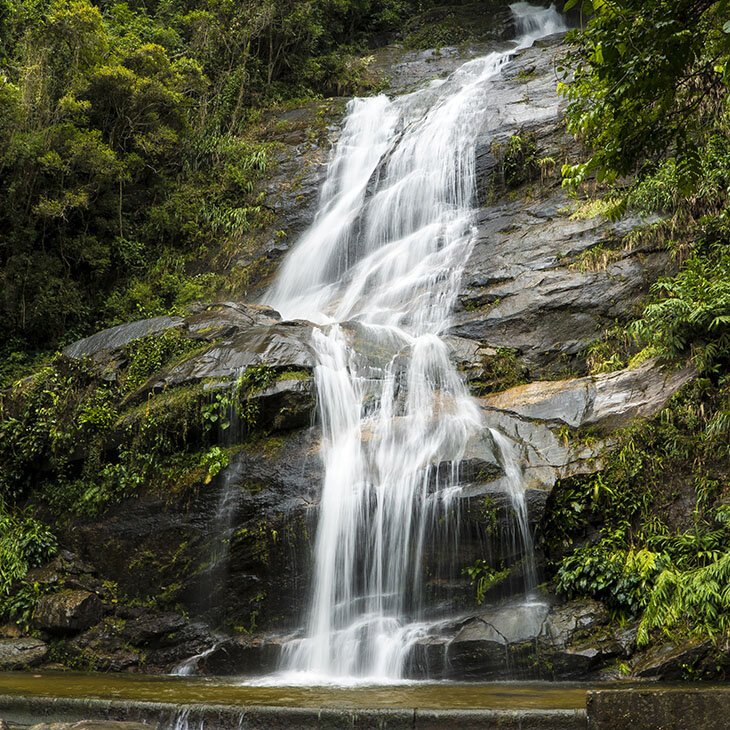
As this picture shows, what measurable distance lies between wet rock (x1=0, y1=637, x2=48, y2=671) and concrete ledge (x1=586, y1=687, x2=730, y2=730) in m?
7.20

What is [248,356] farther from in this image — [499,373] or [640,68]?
[640,68]

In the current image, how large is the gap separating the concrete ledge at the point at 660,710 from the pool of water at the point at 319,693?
1.24 meters

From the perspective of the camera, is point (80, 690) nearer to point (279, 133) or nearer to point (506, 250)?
point (506, 250)

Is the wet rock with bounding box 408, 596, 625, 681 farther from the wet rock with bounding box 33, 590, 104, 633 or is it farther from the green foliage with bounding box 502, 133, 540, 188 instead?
the green foliage with bounding box 502, 133, 540, 188

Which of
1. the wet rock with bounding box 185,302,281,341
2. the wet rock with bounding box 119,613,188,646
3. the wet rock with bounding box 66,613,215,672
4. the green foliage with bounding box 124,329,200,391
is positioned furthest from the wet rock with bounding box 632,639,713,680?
the green foliage with bounding box 124,329,200,391

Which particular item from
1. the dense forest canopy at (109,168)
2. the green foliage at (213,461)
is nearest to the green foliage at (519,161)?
the dense forest canopy at (109,168)

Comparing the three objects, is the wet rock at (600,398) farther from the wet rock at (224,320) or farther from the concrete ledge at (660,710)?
the concrete ledge at (660,710)

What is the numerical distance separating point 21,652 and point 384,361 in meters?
6.38

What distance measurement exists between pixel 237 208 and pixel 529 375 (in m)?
10.5

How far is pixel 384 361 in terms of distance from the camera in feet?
35.1

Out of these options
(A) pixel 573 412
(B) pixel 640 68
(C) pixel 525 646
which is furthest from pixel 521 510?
(B) pixel 640 68

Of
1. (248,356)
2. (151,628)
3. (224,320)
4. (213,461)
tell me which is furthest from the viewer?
(224,320)

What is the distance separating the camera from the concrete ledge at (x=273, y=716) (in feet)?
15.0

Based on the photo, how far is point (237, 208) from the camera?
18016mm
